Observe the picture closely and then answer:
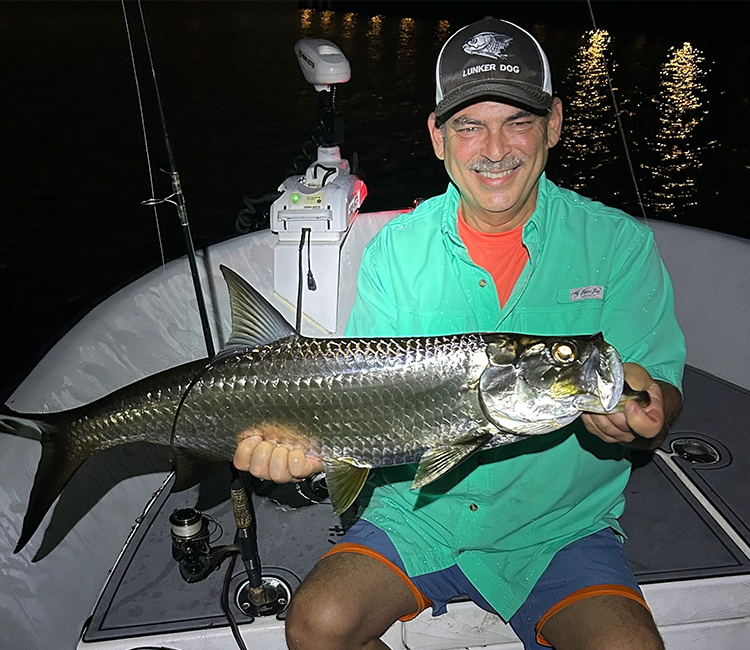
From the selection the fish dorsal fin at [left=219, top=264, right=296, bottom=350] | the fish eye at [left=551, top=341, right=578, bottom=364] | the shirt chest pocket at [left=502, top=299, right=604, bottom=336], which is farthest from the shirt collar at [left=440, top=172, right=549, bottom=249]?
the fish dorsal fin at [left=219, top=264, right=296, bottom=350]

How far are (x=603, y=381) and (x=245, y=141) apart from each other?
50.7 ft

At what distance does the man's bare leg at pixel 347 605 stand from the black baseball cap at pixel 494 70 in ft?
5.28

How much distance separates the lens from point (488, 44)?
2.42 meters

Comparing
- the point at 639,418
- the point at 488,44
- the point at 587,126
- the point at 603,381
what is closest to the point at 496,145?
the point at 488,44

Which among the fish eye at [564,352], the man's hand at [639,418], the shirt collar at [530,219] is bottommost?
the man's hand at [639,418]

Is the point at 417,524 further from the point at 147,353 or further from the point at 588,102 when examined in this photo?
the point at 588,102

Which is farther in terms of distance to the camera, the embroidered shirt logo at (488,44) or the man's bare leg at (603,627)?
the embroidered shirt logo at (488,44)

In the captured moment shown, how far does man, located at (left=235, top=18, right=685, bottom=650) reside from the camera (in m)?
2.33

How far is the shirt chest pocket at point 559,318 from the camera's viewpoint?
2.41 meters

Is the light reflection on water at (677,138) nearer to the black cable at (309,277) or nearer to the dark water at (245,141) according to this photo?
the dark water at (245,141)

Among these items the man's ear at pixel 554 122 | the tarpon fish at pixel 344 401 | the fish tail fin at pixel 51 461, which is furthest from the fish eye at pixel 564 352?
the fish tail fin at pixel 51 461

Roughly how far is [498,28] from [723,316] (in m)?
2.92

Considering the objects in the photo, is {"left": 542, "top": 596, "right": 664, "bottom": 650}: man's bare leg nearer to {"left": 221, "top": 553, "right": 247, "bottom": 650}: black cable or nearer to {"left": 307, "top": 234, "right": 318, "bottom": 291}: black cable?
{"left": 221, "top": 553, "right": 247, "bottom": 650}: black cable

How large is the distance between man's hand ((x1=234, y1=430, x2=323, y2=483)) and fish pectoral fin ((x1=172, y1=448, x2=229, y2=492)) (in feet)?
0.45
